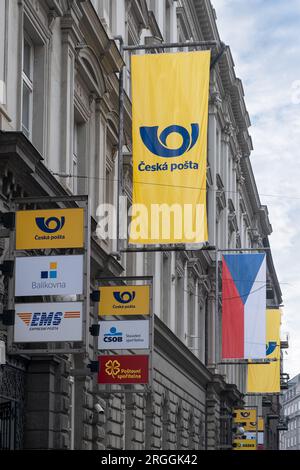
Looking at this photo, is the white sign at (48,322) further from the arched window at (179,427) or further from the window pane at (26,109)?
the arched window at (179,427)

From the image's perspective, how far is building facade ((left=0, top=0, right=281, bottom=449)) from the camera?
21.0m

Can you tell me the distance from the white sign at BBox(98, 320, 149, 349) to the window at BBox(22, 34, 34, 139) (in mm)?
4675

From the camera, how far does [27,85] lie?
2288 cm

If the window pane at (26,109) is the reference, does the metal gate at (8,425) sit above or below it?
below

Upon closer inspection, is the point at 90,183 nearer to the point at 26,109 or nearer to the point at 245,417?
the point at 26,109

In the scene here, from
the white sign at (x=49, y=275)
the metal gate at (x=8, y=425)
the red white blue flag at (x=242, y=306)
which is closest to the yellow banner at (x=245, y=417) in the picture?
the red white blue flag at (x=242, y=306)

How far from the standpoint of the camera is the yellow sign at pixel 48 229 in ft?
61.7

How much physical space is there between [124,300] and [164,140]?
3477 mm

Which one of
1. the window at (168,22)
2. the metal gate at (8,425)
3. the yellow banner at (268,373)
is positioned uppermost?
the window at (168,22)

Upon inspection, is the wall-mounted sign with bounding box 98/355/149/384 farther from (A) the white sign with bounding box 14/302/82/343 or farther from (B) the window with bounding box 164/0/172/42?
(B) the window with bounding box 164/0/172/42

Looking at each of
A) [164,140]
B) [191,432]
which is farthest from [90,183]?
[191,432]

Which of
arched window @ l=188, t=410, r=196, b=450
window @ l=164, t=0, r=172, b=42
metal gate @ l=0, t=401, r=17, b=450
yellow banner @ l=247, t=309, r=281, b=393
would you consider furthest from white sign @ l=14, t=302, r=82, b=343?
yellow banner @ l=247, t=309, r=281, b=393

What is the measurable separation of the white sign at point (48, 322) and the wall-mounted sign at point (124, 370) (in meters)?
6.53
